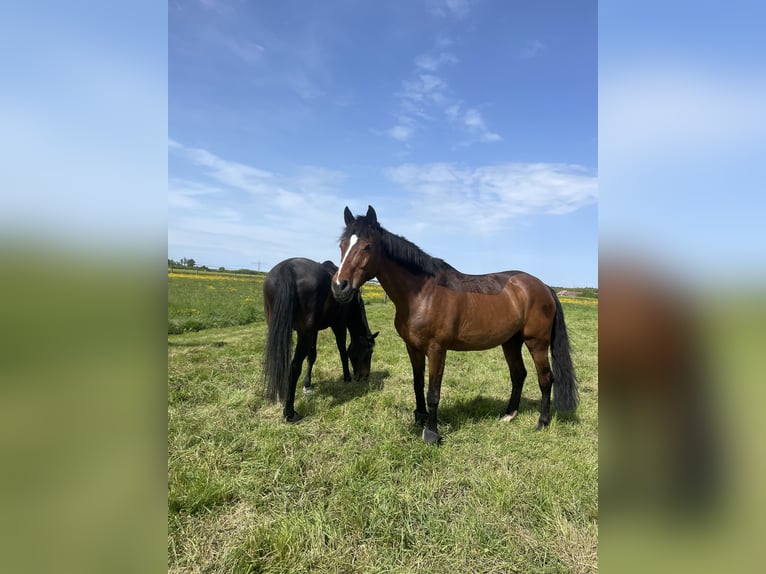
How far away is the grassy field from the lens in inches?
87.0

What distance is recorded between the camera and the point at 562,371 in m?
4.28

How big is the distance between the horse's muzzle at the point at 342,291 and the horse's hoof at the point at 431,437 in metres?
1.81

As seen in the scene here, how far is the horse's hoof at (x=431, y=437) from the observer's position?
368 cm

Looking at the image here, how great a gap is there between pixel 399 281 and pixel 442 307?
0.59m

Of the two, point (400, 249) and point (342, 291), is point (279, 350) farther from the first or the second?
point (400, 249)

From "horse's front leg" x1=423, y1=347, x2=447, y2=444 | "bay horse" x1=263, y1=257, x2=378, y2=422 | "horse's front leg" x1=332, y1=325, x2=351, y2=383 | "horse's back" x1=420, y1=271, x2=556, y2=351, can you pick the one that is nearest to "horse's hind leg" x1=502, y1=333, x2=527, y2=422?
"horse's back" x1=420, y1=271, x2=556, y2=351

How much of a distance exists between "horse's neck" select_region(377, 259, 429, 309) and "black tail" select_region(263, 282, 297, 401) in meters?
1.52

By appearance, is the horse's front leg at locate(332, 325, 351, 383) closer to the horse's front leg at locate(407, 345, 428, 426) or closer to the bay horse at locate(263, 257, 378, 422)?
the bay horse at locate(263, 257, 378, 422)
